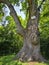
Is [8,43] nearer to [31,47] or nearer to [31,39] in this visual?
[31,47]

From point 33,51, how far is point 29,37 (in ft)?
2.94

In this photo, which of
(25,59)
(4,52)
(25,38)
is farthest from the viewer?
(4,52)

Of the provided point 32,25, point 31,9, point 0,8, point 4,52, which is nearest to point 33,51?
point 32,25

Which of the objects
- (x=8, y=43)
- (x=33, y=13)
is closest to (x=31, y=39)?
(x=33, y=13)

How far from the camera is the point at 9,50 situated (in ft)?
67.2

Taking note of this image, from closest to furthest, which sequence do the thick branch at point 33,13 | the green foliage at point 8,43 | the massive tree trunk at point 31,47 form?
the massive tree trunk at point 31,47 < the thick branch at point 33,13 < the green foliage at point 8,43

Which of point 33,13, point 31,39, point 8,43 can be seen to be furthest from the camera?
point 8,43

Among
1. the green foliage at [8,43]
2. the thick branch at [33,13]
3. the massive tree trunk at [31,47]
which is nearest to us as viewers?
the massive tree trunk at [31,47]

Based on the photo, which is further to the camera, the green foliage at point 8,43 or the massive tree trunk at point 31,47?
the green foliage at point 8,43

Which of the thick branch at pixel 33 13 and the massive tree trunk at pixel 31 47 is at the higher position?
the thick branch at pixel 33 13

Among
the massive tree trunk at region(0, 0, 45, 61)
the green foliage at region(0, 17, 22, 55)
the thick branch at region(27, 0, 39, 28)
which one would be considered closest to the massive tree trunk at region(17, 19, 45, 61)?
the massive tree trunk at region(0, 0, 45, 61)

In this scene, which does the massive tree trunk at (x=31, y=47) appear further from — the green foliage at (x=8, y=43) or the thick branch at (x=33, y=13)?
the green foliage at (x=8, y=43)

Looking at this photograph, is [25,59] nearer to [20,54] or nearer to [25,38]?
[20,54]

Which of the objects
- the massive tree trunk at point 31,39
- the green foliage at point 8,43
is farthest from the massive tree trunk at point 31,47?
the green foliage at point 8,43
